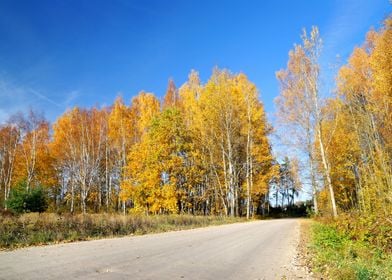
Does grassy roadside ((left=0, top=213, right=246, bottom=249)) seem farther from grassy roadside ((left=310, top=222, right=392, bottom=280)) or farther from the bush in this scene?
the bush

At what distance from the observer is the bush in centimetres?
2186

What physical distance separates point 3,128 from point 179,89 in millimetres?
19690

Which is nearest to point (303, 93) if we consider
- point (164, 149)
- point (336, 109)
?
point (336, 109)

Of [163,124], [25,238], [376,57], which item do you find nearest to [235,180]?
[163,124]

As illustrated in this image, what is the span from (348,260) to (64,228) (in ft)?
33.2

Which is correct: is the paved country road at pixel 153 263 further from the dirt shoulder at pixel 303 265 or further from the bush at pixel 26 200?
the bush at pixel 26 200

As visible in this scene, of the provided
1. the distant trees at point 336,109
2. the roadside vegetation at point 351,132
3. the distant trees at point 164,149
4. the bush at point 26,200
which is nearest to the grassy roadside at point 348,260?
the roadside vegetation at point 351,132

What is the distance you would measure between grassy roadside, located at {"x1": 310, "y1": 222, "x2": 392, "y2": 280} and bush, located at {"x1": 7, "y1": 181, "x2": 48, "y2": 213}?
18.8 meters

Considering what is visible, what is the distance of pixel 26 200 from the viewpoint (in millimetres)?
22234

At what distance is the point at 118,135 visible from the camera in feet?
114

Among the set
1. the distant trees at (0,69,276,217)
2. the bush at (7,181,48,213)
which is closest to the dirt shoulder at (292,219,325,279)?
the distant trees at (0,69,276,217)

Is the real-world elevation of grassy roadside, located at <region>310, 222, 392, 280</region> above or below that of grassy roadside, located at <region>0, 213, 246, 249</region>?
below

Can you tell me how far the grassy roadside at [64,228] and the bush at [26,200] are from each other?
28.3 ft

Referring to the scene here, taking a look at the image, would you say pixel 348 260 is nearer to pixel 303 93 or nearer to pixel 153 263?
pixel 153 263
